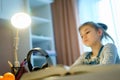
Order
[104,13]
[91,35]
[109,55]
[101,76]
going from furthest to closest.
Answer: [104,13] → [91,35] → [109,55] → [101,76]

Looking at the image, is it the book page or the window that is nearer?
the book page

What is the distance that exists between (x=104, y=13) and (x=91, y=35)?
0.75 m

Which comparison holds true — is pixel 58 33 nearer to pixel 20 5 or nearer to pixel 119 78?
pixel 20 5

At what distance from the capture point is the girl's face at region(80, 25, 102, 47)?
128cm

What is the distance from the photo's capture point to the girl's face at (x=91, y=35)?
128cm

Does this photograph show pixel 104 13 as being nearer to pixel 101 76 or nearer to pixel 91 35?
pixel 91 35

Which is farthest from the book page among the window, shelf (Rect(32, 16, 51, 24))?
shelf (Rect(32, 16, 51, 24))

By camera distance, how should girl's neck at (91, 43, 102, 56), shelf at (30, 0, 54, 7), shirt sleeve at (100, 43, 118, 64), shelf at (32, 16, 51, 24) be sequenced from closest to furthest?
shirt sleeve at (100, 43, 118, 64) < girl's neck at (91, 43, 102, 56) < shelf at (32, 16, 51, 24) < shelf at (30, 0, 54, 7)

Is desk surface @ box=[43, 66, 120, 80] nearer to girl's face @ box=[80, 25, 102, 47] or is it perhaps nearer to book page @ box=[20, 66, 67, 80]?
book page @ box=[20, 66, 67, 80]

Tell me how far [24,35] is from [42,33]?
36 centimetres

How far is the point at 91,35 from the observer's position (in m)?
1.28

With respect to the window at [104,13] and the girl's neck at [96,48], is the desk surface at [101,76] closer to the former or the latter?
the girl's neck at [96,48]

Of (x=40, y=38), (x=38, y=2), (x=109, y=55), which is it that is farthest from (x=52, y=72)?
(x=38, y=2)

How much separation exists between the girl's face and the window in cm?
56
